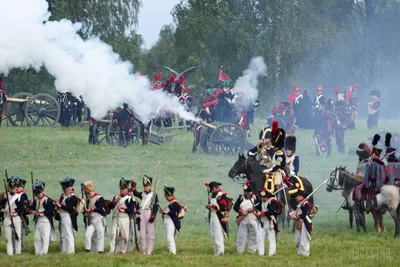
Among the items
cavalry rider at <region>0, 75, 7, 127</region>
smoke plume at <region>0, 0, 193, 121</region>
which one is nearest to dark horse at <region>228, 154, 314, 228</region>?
smoke plume at <region>0, 0, 193, 121</region>

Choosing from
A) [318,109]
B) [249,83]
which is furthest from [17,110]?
[318,109]

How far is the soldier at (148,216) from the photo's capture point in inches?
735

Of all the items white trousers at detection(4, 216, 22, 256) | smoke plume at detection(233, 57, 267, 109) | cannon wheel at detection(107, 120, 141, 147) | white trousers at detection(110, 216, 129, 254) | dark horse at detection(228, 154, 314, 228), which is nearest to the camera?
white trousers at detection(4, 216, 22, 256)

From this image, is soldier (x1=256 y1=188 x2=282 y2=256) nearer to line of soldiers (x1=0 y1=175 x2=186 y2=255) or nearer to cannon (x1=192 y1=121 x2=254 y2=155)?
line of soldiers (x1=0 y1=175 x2=186 y2=255)

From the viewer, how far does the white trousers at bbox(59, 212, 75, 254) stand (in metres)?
18.7

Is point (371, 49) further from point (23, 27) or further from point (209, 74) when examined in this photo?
point (23, 27)

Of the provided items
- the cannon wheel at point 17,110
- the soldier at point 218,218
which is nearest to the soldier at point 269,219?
the soldier at point 218,218

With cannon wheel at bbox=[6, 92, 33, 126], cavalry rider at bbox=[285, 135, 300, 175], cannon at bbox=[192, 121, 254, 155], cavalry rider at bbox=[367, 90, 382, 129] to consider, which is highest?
cavalry rider at bbox=[367, 90, 382, 129]

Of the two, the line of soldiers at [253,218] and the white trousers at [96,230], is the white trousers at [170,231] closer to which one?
the line of soldiers at [253,218]

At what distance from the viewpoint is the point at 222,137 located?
32.7 meters

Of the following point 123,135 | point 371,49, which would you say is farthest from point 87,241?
point 371,49

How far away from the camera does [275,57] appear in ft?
155

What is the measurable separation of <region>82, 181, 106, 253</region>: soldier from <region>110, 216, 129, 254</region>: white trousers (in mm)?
197

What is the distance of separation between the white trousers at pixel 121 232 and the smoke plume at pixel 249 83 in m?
18.4
